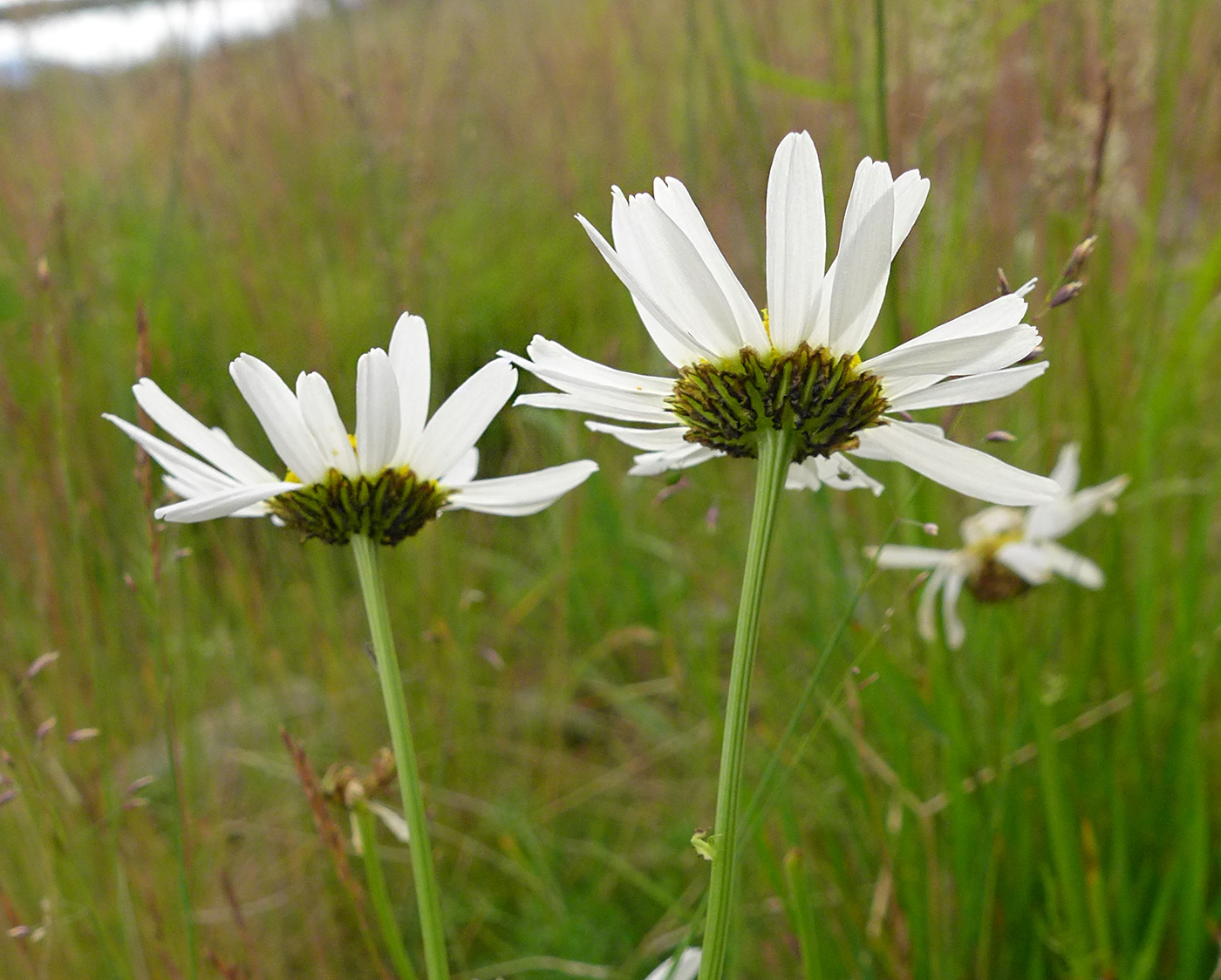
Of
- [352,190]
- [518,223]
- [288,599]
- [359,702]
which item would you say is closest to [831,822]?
[359,702]

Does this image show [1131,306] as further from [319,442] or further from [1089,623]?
[319,442]

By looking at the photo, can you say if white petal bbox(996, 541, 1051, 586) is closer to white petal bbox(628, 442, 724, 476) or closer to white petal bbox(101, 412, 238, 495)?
white petal bbox(628, 442, 724, 476)

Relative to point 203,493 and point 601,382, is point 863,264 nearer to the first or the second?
point 601,382

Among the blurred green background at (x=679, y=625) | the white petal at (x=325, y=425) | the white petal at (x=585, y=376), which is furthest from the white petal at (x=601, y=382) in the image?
the blurred green background at (x=679, y=625)

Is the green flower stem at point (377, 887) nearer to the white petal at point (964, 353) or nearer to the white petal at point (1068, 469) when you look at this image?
the white petal at point (964, 353)

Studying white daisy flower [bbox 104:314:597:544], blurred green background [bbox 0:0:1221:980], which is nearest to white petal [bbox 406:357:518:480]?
white daisy flower [bbox 104:314:597:544]

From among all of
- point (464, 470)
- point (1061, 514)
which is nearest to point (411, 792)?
point (464, 470)
